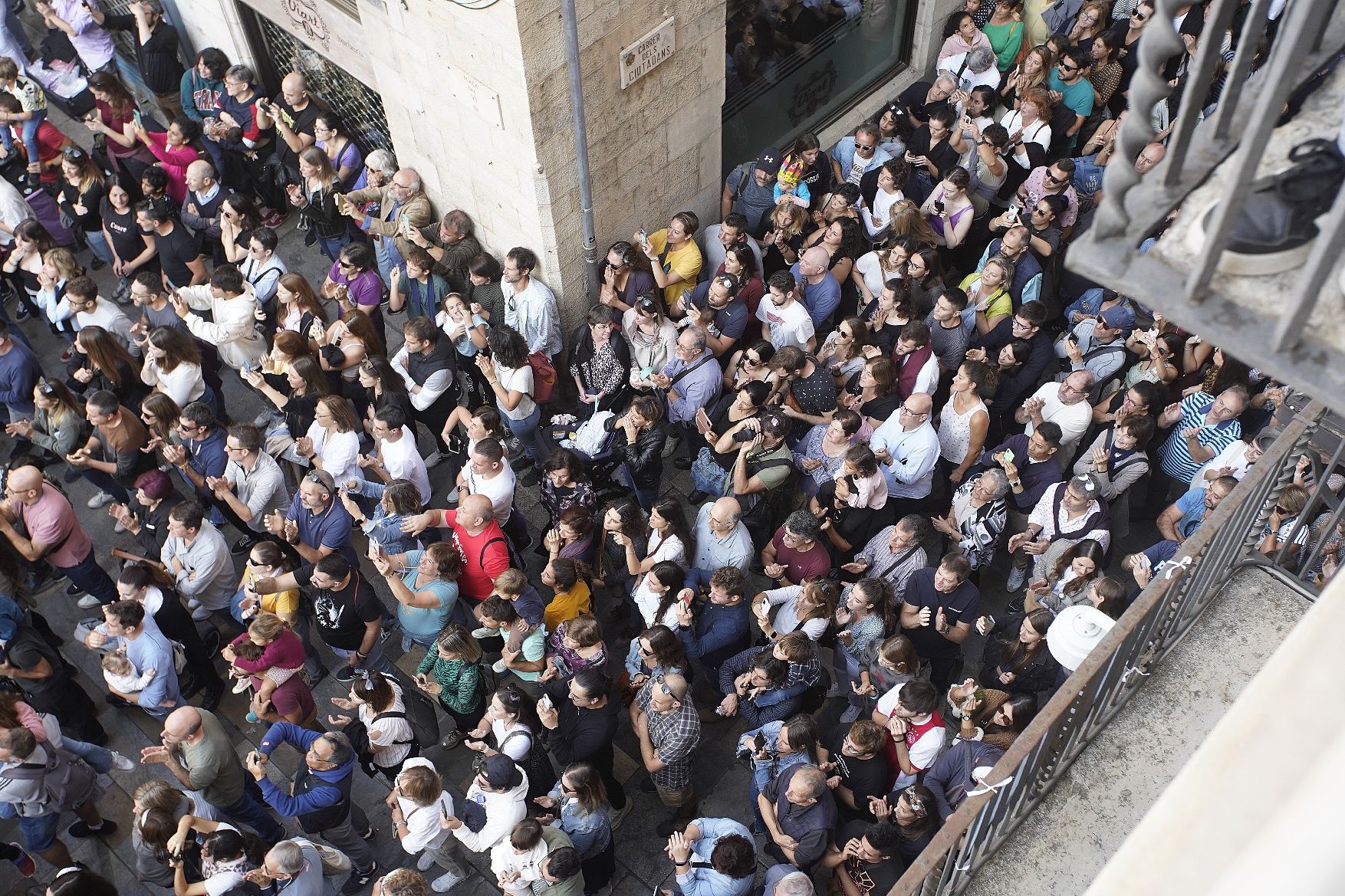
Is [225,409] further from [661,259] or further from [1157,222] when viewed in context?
[1157,222]

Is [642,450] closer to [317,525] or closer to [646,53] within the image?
[317,525]

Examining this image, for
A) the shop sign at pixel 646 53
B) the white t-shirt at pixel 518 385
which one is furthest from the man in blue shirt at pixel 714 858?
the shop sign at pixel 646 53

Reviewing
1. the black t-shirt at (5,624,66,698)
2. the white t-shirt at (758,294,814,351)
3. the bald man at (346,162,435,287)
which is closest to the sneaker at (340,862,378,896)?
the black t-shirt at (5,624,66,698)

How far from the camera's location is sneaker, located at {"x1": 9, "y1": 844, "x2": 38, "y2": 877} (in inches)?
260

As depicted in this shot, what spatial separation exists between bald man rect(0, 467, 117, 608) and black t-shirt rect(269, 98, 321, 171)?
377 cm

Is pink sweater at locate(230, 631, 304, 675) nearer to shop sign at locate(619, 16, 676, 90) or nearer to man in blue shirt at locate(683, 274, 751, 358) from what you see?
man in blue shirt at locate(683, 274, 751, 358)

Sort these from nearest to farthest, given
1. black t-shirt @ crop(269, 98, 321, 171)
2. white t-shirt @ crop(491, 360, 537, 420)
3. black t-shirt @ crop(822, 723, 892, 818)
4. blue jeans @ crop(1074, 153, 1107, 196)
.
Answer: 1. black t-shirt @ crop(822, 723, 892, 818)
2. white t-shirt @ crop(491, 360, 537, 420)
3. blue jeans @ crop(1074, 153, 1107, 196)
4. black t-shirt @ crop(269, 98, 321, 171)

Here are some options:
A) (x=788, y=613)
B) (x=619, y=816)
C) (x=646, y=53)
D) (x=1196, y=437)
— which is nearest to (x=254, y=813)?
(x=619, y=816)

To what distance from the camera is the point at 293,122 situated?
32.9 feet

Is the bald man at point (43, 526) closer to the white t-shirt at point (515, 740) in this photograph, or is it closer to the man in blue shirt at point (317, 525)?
the man in blue shirt at point (317, 525)

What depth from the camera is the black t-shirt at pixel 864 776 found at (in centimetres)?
600

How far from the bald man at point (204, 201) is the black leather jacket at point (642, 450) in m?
4.07

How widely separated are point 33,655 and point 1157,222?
683 cm

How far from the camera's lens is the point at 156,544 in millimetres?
8031
